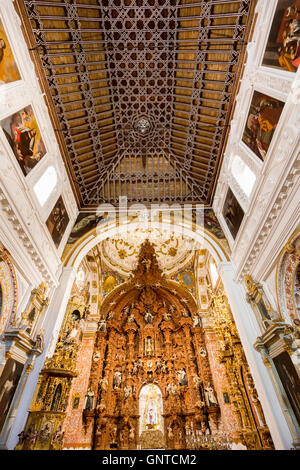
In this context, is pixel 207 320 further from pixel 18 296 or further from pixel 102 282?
pixel 18 296

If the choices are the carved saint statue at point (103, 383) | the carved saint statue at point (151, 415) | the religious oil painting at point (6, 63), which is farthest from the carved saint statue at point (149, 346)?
the religious oil painting at point (6, 63)

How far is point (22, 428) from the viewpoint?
7070 mm

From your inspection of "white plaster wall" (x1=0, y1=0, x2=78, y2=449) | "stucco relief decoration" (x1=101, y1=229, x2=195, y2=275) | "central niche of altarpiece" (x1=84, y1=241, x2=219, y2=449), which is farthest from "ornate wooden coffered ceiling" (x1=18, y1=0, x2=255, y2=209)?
"central niche of altarpiece" (x1=84, y1=241, x2=219, y2=449)

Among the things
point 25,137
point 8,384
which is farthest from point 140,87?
point 8,384

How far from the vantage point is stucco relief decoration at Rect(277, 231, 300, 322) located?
713 cm

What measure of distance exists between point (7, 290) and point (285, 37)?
12.6 m

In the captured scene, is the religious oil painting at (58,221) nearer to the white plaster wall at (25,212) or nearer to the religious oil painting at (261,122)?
the white plaster wall at (25,212)

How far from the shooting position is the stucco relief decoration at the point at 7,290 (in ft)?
24.6

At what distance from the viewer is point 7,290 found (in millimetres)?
7793

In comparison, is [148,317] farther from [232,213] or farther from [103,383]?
[232,213]

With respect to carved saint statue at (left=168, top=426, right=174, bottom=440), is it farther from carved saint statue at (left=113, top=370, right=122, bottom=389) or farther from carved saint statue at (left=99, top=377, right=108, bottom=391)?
carved saint statue at (left=99, top=377, right=108, bottom=391)

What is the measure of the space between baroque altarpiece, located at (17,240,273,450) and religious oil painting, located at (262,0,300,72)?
12233mm

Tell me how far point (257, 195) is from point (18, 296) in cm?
1005

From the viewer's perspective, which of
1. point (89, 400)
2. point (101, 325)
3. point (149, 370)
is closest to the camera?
point (89, 400)
